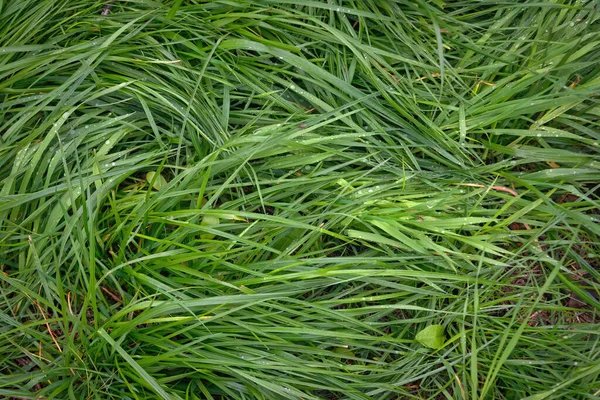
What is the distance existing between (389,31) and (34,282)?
1.44 meters

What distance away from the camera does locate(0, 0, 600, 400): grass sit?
4.86ft

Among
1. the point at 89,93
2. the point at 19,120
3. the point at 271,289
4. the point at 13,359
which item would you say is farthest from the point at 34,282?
the point at 271,289

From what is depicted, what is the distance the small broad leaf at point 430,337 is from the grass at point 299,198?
30 millimetres

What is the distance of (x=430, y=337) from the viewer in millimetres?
1527

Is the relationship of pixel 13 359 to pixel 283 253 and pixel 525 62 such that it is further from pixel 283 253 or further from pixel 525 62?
pixel 525 62

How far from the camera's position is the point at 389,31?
1.74 m

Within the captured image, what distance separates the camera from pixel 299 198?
1.61 meters

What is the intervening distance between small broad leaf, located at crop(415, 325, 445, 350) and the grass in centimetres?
3

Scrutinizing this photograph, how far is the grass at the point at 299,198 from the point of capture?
148 cm

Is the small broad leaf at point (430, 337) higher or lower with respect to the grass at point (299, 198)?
lower

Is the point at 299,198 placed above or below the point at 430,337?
above

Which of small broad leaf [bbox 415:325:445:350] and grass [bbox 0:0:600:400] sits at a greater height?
grass [bbox 0:0:600:400]

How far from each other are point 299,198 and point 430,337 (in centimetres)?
59

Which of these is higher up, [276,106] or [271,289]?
[276,106]
